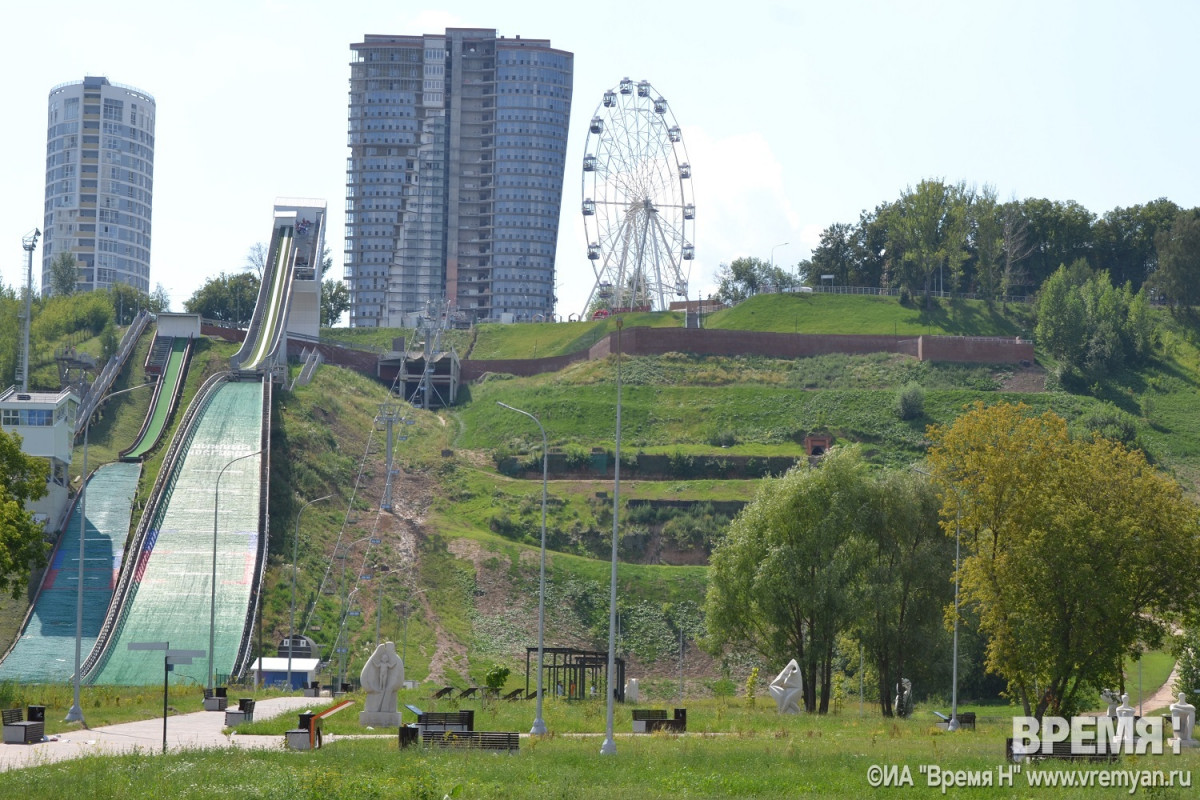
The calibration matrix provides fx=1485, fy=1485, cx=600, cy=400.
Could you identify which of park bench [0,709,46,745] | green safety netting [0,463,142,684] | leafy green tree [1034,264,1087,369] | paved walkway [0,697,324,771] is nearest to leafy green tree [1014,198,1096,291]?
leafy green tree [1034,264,1087,369]

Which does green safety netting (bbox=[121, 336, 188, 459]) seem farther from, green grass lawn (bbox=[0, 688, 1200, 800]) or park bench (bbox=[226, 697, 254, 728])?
green grass lawn (bbox=[0, 688, 1200, 800])

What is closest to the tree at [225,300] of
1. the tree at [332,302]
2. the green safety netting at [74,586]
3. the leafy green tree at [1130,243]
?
the tree at [332,302]

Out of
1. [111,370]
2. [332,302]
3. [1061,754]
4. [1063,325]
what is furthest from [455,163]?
[1061,754]

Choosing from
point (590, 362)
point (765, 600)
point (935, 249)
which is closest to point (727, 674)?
point (765, 600)

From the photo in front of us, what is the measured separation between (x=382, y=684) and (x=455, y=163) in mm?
147826

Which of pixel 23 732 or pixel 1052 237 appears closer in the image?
pixel 23 732

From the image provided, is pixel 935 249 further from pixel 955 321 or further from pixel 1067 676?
pixel 1067 676

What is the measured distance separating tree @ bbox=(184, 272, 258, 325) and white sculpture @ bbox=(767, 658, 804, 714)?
320 feet

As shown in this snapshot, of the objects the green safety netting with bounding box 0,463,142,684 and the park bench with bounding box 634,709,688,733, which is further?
the green safety netting with bounding box 0,463,142,684

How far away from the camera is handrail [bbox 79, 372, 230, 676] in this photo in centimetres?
5450

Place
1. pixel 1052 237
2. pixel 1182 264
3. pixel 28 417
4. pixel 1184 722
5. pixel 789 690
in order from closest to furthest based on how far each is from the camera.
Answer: pixel 1184 722 < pixel 789 690 < pixel 28 417 < pixel 1182 264 < pixel 1052 237

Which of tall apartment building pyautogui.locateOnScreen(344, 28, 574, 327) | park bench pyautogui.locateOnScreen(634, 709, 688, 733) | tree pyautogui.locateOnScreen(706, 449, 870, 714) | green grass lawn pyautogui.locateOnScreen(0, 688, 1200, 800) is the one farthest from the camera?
tall apartment building pyautogui.locateOnScreen(344, 28, 574, 327)

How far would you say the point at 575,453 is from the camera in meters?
86.0

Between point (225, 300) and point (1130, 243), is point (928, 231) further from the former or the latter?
point (225, 300)
